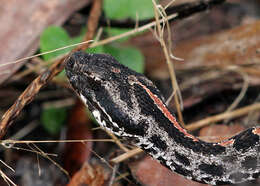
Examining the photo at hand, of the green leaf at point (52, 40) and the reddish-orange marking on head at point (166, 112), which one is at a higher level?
the green leaf at point (52, 40)

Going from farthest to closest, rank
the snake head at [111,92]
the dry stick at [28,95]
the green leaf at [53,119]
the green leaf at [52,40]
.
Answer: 1. the green leaf at [53,119]
2. the green leaf at [52,40]
3. the dry stick at [28,95]
4. the snake head at [111,92]

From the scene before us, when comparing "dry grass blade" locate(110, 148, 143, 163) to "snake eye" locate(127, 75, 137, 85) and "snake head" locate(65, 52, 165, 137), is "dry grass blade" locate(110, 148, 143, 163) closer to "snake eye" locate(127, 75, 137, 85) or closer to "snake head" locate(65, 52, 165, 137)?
"snake head" locate(65, 52, 165, 137)

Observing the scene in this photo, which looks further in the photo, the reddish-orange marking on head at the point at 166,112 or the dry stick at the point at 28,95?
the dry stick at the point at 28,95

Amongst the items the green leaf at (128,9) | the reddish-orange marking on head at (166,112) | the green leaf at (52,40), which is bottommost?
the reddish-orange marking on head at (166,112)

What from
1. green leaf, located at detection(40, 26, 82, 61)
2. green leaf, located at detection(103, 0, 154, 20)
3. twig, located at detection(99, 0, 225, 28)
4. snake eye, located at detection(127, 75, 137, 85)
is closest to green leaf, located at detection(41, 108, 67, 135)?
green leaf, located at detection(40, 26, 82, 61)

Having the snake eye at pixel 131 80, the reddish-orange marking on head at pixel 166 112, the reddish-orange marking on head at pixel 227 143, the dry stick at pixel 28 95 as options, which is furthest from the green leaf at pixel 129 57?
the reddish-orange marking on head at pixel 227 143

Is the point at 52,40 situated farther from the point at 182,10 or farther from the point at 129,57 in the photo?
the point at 182,10

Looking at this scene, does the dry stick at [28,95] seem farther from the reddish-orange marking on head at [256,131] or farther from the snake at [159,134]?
the reddish-orange marking on head at [256,131]
